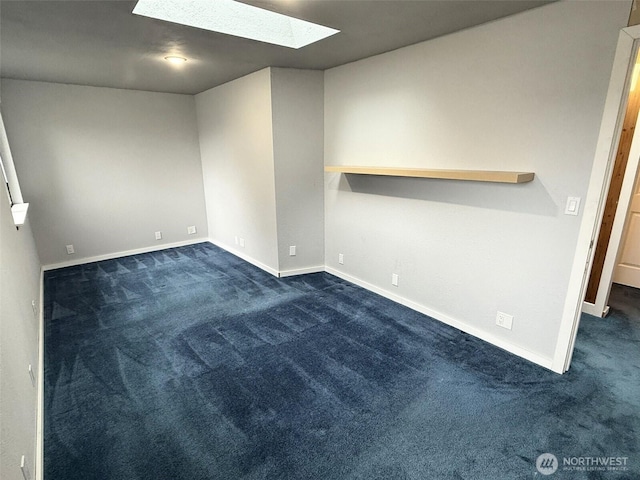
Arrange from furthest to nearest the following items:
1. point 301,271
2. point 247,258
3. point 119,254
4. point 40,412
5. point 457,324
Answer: point 119,254
point 247,258
point 301,271
point 457,324
point 40,412

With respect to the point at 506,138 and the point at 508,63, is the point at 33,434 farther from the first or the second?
the point at 508,63

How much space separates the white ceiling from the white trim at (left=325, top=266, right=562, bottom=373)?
7.36 ft

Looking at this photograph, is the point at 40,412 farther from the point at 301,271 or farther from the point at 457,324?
the point at 457,324

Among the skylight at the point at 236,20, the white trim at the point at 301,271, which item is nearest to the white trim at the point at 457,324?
the white trim at the point at 301,271

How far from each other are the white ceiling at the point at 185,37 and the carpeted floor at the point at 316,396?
2.38m

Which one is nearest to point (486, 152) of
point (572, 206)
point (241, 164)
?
point (572, 206)

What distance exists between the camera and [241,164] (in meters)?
4.50

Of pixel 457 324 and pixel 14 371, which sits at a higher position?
pixel 14 371

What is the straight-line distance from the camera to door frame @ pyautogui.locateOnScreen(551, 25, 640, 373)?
188 cm

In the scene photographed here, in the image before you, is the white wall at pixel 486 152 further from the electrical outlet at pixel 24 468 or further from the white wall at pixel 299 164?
the electrical outlet at pixel 24 468

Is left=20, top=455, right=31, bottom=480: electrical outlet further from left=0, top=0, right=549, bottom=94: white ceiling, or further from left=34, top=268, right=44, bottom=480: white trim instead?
left=0, top=0, right=549, bottom=94: white ceiling

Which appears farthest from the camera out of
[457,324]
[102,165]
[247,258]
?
[247,258]

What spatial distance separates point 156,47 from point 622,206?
14.0 feet

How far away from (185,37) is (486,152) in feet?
7.97
